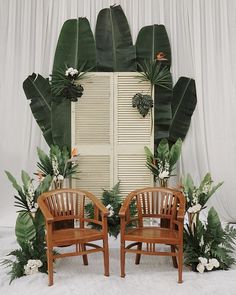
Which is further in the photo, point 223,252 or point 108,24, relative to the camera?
point 108,24

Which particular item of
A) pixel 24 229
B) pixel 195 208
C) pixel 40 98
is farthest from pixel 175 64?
pixel 24 229

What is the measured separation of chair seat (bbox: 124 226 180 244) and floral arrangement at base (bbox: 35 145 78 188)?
1.45 meters

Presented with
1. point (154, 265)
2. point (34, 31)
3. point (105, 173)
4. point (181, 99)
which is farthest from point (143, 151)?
point (34, 31)

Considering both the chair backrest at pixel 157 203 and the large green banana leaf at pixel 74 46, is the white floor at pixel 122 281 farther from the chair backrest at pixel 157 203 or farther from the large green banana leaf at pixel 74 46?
the large green banana leaf at pixel 74 46

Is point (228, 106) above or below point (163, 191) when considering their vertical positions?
above

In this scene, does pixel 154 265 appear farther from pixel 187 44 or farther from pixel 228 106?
pixel 187 44

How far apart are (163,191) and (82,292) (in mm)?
1157

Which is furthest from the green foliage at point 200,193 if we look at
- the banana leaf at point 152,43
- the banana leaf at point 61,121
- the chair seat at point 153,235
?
the banana leaf at point 152,43

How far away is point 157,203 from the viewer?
3.49m

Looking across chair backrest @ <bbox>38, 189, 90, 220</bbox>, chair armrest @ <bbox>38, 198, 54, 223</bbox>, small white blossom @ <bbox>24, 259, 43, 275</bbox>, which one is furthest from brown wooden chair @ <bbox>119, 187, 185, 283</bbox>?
small white blossom @ <bbox>24, 259, 43, 275</bbox>

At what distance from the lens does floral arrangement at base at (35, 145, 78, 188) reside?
4383mm

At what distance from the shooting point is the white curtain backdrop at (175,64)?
194 inches

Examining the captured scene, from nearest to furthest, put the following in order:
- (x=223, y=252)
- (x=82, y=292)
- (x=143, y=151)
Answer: (x=82, y=292) < (x=223, y=252) < (x=143, y=151)

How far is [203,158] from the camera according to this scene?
16.3ft
